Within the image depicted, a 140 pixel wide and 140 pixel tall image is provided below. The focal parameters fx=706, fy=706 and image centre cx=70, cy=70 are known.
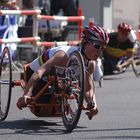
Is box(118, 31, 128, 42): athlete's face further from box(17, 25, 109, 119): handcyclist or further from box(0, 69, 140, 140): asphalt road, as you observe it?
box(17, 25, 109, 119): handcyclist

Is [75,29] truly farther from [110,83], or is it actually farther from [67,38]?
[110,83]

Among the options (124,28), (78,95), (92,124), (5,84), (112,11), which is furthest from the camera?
(112,11)

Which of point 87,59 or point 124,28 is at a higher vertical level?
point 87,59

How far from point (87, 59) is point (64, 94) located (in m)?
0.49

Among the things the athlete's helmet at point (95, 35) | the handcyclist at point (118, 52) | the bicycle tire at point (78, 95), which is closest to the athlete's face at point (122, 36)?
the handcyclist at point (118, 52)

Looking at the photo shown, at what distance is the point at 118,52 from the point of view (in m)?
14.9

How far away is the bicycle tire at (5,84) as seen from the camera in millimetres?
8828

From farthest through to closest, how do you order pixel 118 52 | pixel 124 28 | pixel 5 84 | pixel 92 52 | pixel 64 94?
pixel 118 52, pixel 124 28, pixel 5 84, pixel 64 94, pixel 92 52

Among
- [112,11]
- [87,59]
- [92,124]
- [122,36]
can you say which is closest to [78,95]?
[87,59]

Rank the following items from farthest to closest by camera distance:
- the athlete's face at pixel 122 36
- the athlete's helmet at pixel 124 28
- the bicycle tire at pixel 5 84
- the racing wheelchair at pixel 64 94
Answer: the athlete's face at pixel 122 36
the athlete's helmet at pixel 124 28
the bicycle tire at pixel 5 84
the racing wheelchair at pixel 64 94

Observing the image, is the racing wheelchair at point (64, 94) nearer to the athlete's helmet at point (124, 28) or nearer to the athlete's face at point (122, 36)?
the athlete's helmet at point (124, 28)

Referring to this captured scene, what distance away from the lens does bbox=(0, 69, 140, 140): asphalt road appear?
7.92 m

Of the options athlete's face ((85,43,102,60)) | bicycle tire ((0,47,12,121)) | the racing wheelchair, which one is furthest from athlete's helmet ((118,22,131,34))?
athlete's face ((85,43,102,60))

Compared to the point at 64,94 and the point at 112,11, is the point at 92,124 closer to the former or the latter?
the point at 64,94
